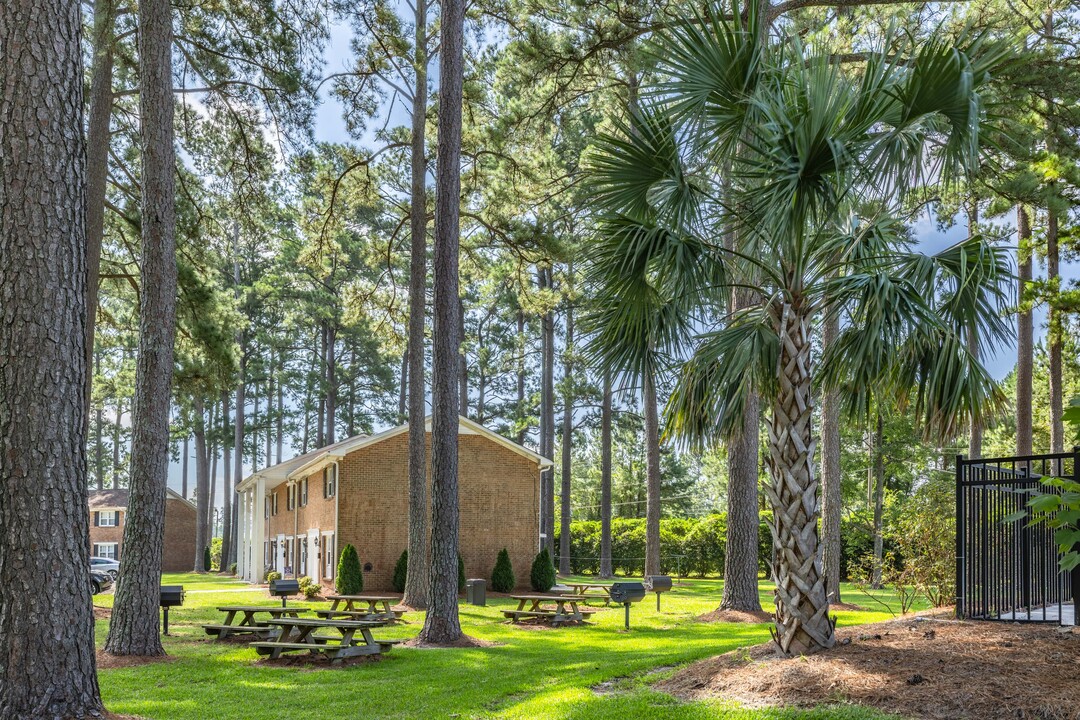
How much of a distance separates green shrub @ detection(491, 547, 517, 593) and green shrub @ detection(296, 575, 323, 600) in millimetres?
4806

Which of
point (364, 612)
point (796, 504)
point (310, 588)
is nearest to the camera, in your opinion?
Answer: point (796, 504)

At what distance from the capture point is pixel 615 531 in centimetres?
3909

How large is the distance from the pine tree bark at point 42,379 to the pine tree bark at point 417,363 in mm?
12597

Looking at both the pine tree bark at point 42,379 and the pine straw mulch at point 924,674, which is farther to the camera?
the pine straw mulch at point 924,674

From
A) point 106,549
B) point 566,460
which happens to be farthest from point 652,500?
point 106,549

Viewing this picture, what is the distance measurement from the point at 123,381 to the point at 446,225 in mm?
31980

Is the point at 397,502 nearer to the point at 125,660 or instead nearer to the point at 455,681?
the point at 125,660

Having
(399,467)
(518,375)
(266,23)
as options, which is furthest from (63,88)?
(518,375)

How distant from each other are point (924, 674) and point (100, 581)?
1190 inches

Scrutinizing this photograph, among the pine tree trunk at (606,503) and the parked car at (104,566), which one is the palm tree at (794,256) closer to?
the pine tree trunk at (606,503)

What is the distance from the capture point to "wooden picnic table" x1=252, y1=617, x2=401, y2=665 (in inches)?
476

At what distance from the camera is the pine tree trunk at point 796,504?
28.0ft

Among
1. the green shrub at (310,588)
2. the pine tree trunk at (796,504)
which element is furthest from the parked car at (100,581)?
the pine tree trunk at (796,504)

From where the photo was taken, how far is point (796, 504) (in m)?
8.59
